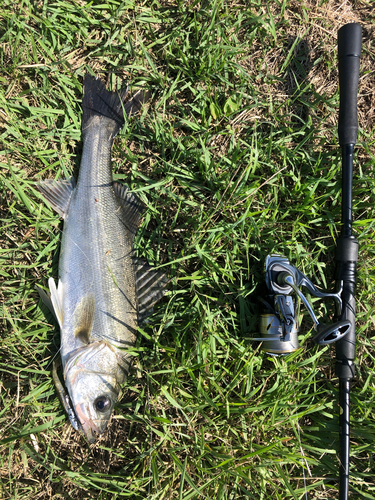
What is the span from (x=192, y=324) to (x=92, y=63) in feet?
7.90

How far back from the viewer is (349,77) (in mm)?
2457

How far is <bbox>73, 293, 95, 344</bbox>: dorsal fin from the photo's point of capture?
2512mm

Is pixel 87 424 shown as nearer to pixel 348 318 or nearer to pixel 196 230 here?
pixel 196 230

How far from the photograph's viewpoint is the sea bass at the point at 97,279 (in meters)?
2.49

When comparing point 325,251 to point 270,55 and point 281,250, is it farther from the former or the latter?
point 270,55

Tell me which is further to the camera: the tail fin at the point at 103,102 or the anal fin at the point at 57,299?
the tail fin at the point at 103,102

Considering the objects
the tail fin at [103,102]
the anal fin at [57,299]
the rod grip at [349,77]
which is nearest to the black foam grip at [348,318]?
the rod grip at [349,77]

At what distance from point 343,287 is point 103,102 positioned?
8.12 feet

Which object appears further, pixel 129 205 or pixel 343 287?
pixel 129 205

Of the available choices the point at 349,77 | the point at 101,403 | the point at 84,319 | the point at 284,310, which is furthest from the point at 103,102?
the point at 101,403

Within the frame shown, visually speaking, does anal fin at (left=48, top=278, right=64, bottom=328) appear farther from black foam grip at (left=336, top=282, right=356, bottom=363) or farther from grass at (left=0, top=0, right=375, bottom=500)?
black foam grip at (left=336, top=282, right=356, bottom=363)

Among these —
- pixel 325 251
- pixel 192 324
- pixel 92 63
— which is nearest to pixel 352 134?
pixel 325 251

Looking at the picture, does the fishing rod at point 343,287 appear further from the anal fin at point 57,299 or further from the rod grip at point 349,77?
the anal fin at point 57,299

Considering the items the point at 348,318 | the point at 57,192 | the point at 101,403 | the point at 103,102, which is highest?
the point at 103,102
